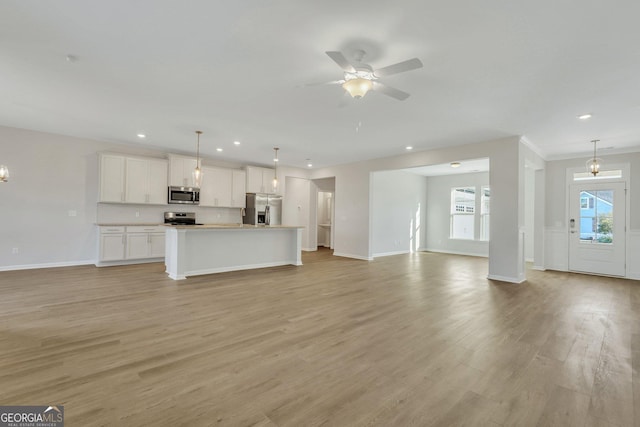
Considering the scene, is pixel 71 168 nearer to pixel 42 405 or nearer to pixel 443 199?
pixel 42 405

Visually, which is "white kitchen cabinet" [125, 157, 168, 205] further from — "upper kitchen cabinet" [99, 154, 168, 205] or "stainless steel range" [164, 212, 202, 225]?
"stainless steel range" [164, 212, 202, 225]

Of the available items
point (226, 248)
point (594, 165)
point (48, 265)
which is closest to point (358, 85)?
point (226, 248)

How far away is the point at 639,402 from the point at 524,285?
11.8 ft

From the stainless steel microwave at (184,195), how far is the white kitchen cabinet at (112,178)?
1.01 meters

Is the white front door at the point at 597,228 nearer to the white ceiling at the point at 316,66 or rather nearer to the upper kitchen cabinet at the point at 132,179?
the white ceiling at the point at 316,66

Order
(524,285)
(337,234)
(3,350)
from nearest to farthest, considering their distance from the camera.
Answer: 1. (3,350)
2. (524,285)
3. (337,234)

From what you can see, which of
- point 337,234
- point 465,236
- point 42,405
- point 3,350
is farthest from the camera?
point 465,236

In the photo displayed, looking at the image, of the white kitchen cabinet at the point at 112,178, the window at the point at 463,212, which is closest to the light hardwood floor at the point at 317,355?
the white kitchen cabinet at the point at 112,178

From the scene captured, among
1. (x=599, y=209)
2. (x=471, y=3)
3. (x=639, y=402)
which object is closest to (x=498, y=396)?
(x=639, y=402)

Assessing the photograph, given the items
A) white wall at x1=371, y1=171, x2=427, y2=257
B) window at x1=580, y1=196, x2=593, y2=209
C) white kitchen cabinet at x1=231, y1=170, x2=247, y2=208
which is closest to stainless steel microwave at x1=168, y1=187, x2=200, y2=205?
white kitchen cabinet at x1=231, y1=170, x2=247, y2=208

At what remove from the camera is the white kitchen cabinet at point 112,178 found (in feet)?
20.3

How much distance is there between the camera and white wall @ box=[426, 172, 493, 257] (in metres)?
9.06

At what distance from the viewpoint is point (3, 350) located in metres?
2.41
